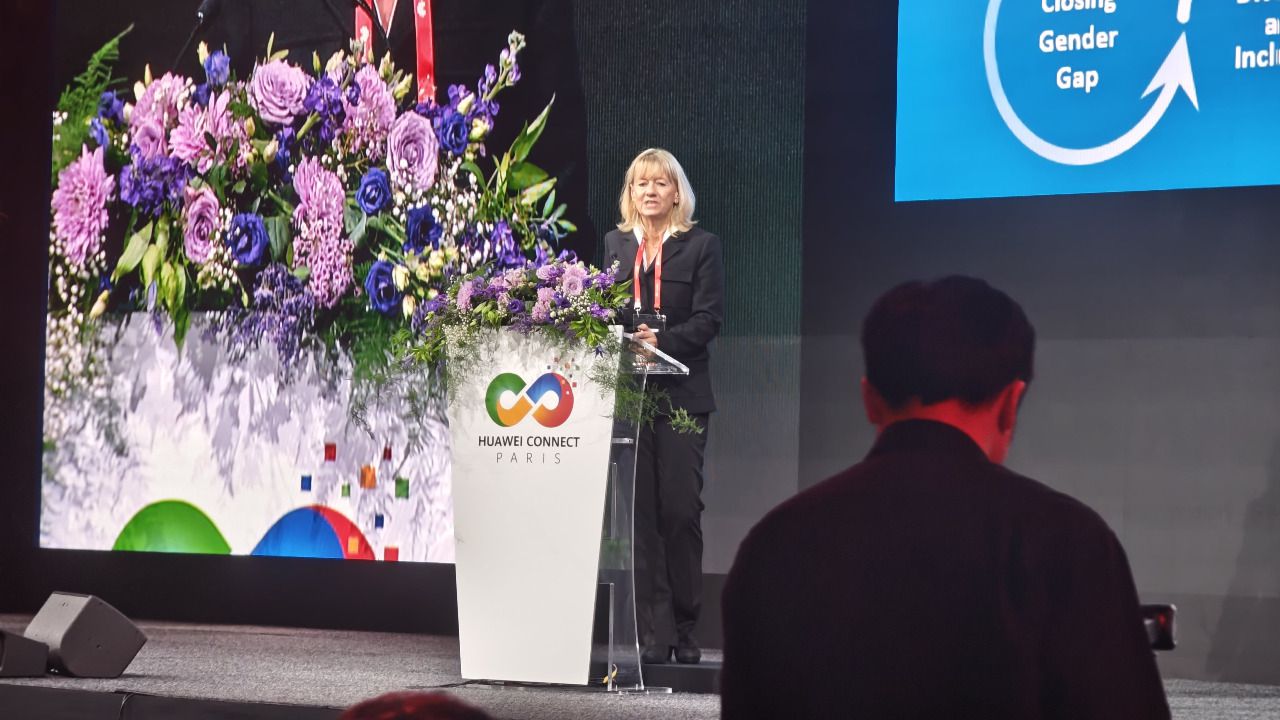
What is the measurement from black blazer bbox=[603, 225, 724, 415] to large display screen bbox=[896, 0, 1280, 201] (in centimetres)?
92

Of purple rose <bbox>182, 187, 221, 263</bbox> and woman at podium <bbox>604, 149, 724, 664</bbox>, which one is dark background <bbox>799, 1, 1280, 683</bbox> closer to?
woman at podium <bbox>604, 149, 724, 664</bbox>

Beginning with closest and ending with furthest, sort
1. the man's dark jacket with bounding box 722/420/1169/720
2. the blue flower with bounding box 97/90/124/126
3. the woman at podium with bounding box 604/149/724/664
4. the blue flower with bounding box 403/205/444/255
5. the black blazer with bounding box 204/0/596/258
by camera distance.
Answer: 1. the man's dark jacket with bounding box 722/420/1169/720
2. the woman at podium with bounding box 604/149/724/664
3. the black blazer with bounding box 204/0/596/258
4. the blue flower with bounding box 403/205/444/255
5. the blue flower with bounding box 97/90/124/126

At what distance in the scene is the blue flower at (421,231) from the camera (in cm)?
561

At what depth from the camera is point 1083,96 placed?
187 inches

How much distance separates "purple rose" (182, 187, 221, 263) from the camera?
5902 mm

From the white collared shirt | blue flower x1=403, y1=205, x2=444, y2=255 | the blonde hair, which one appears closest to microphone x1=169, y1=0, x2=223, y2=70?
blue flower x1=403, y1=205, x2=444, y2=255

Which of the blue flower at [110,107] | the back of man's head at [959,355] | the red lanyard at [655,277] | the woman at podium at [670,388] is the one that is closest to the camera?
the back of man's head at [959,355]

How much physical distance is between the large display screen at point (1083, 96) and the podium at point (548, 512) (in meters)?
1.68

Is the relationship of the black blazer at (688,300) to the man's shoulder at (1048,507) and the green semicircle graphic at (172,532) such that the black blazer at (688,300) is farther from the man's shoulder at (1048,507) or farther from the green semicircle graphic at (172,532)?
the man's shoulder at (1048,507)

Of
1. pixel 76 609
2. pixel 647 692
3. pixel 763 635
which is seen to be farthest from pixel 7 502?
pixel 763 635

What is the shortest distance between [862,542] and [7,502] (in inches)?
229

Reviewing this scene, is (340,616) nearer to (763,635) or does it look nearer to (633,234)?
(633,234)

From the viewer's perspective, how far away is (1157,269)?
4.74 meters

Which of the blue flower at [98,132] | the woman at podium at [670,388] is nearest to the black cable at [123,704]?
the woman at podium at [670,388]
